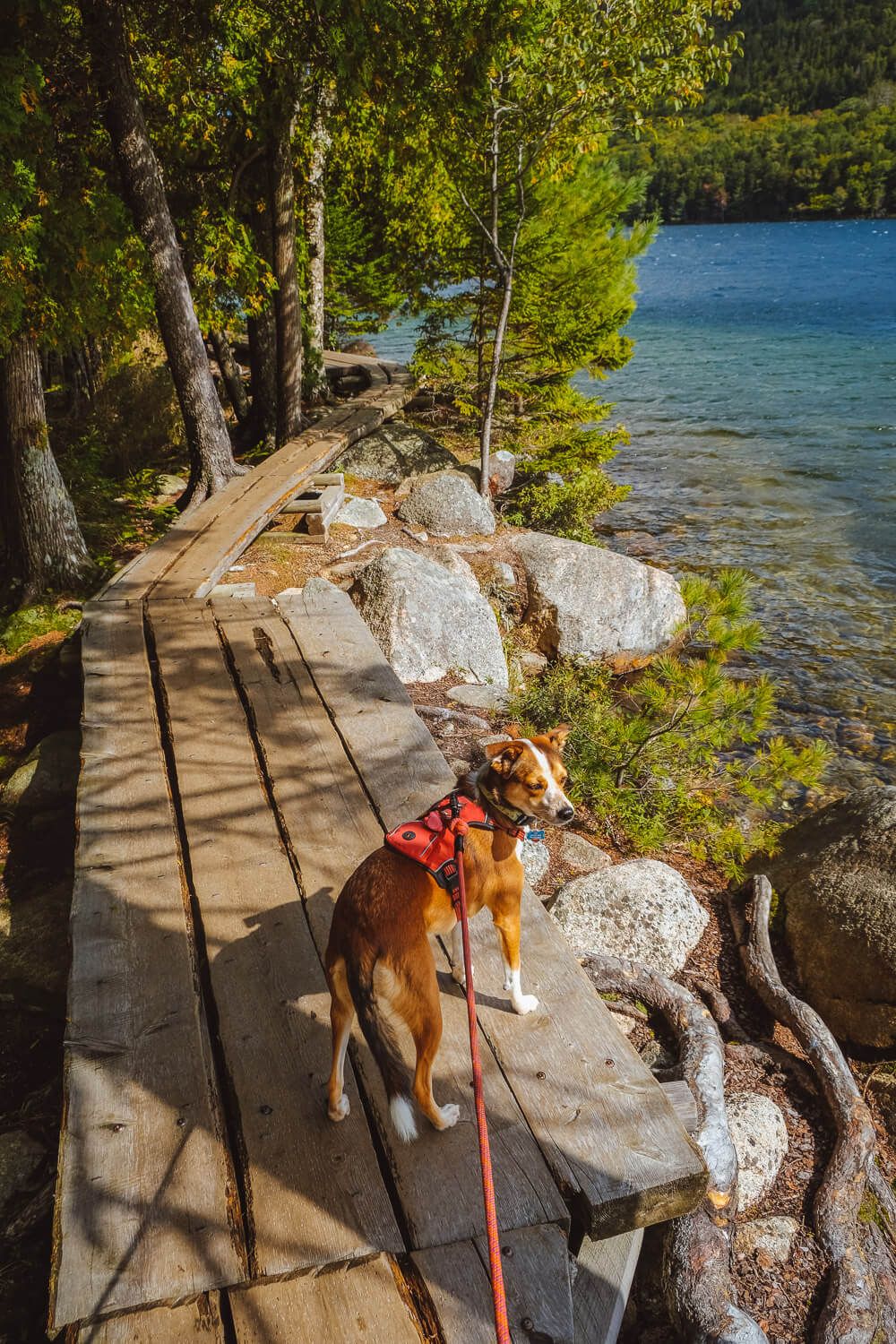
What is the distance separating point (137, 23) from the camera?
8.67 meters

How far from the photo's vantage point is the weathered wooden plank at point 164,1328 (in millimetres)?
1828

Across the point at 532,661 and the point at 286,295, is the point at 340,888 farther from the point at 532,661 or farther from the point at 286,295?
the point at 286,295

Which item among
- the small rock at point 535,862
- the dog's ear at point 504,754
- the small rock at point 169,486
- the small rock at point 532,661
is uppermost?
the dog's ear at point 504,754

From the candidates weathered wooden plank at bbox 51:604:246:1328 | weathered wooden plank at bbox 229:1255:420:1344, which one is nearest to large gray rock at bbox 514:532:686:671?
weathered wooden plank at bbox 51:604:246:1328

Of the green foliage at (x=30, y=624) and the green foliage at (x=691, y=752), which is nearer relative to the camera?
the green foliage at (x=691, y=752)

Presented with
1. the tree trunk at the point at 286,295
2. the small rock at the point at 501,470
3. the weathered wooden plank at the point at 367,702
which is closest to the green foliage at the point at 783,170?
the small rock at the point at 501,470

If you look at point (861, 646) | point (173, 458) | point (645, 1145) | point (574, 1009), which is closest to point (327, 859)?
point (574, 1009)

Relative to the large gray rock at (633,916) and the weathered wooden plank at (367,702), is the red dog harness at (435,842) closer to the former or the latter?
the weathered wooden plank at (367,702)

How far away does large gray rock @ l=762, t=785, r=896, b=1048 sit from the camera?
4266mm

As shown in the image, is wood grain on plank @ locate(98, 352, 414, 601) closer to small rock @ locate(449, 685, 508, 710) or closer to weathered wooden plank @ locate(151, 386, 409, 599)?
weathered wooden plank @ locate(151, 386, 409, 599)

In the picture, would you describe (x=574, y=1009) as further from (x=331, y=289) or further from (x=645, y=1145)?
(x=331, y=289)

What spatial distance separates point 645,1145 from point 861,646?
8.86 m

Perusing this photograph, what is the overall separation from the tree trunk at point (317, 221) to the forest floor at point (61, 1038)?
8748mm

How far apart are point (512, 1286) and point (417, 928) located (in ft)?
→ 2.91
